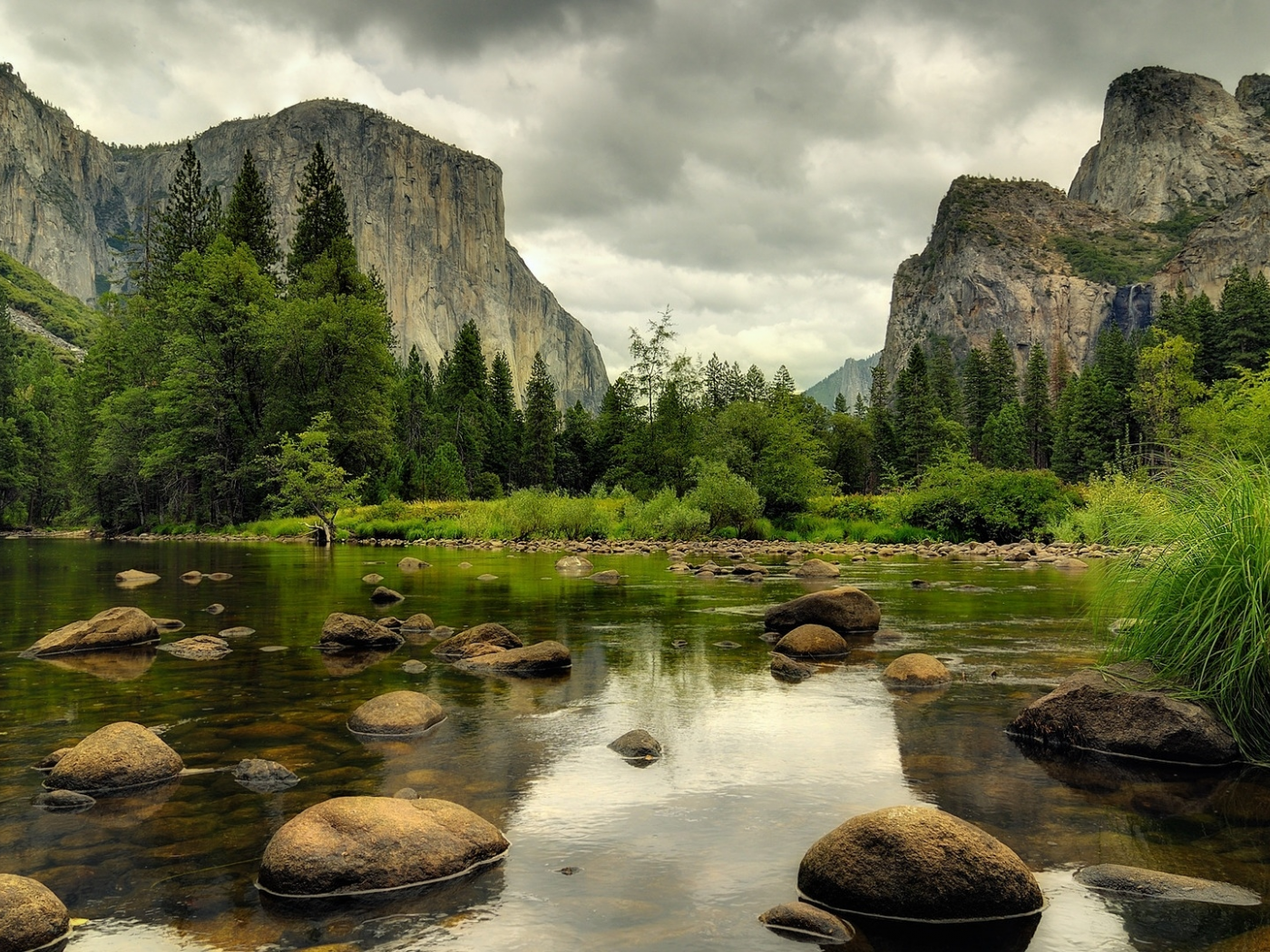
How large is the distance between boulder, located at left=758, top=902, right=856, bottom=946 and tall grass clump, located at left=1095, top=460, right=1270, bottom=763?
5.17 metres

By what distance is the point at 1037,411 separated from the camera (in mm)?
108312

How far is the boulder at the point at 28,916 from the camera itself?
4133mm

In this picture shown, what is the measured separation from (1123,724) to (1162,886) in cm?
326

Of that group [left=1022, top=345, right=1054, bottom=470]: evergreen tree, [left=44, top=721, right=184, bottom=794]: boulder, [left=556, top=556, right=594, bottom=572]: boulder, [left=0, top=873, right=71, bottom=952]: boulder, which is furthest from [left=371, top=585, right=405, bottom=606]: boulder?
[left=1022, top=345, right=1054, bottom=470]: evergreen tree

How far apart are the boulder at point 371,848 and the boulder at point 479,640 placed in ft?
23.8

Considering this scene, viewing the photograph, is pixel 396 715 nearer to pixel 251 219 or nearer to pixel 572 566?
pixel 572 566

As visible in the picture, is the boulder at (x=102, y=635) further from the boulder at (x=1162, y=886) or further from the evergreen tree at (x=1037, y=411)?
the evergreen tree at (x=1037, y=411)

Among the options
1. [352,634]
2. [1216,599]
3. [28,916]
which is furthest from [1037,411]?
[28,916]

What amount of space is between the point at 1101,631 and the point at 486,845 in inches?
477

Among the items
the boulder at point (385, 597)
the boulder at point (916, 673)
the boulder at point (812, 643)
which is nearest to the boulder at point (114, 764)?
the boulder at point (916, 673)

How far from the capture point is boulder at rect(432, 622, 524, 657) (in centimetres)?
1280

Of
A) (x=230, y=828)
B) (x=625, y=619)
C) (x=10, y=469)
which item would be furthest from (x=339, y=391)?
(x=230, y=828)

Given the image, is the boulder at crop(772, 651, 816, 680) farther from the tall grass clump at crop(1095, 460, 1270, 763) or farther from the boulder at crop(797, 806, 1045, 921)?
the boulder at crop(797, 806, 1045, 921)

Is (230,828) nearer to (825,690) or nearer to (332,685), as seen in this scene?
(332,685)
